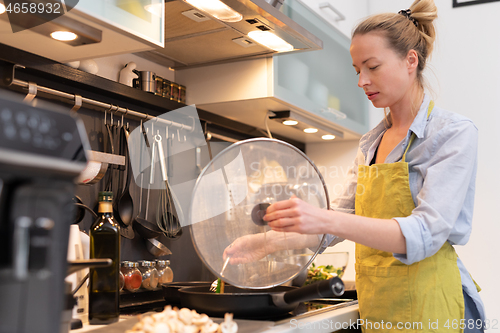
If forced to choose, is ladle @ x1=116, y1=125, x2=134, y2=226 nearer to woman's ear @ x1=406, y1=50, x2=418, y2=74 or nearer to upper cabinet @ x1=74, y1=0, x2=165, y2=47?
upper cabinet @ x1=74, y1=0, x2=165, y2=47

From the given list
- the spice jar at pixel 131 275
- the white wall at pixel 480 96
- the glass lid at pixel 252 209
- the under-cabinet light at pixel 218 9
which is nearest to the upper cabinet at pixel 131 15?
the under-cabinet light at pixel 218 9

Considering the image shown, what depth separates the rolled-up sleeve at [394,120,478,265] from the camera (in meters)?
0.91

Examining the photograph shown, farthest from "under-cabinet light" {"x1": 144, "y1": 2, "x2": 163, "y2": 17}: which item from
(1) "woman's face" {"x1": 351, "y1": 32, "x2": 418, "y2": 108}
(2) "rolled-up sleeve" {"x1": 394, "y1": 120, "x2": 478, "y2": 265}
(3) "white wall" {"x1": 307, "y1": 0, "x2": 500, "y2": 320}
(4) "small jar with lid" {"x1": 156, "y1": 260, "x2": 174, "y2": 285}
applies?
(3) "white wall" {"x1": 307, "y1": 0, "x2": 500, "y2": 320}

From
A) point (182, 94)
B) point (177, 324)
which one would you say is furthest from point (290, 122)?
point (177, 324)

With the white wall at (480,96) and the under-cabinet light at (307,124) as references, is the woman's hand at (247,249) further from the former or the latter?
the white wall at (480,96)

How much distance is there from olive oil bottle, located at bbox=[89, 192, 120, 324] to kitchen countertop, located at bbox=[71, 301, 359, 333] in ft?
0.10

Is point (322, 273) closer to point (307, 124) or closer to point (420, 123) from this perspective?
point (307, 124)

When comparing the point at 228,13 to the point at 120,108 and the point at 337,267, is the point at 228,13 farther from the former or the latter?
the point at 337,267

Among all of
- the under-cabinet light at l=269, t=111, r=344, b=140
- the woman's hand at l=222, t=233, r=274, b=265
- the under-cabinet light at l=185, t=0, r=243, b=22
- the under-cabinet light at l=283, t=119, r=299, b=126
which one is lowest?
the woman's hand at l=222, t=233, r=274, b=265

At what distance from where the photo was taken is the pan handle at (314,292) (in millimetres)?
862

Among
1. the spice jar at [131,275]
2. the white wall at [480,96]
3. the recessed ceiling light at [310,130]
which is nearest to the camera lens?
the spice jar at [131,275]

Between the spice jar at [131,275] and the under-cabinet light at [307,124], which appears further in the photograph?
the under-cabinet light at [307,124]

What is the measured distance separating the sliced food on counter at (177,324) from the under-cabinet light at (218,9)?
74 cm

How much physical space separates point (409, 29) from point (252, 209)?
1.95 feet
